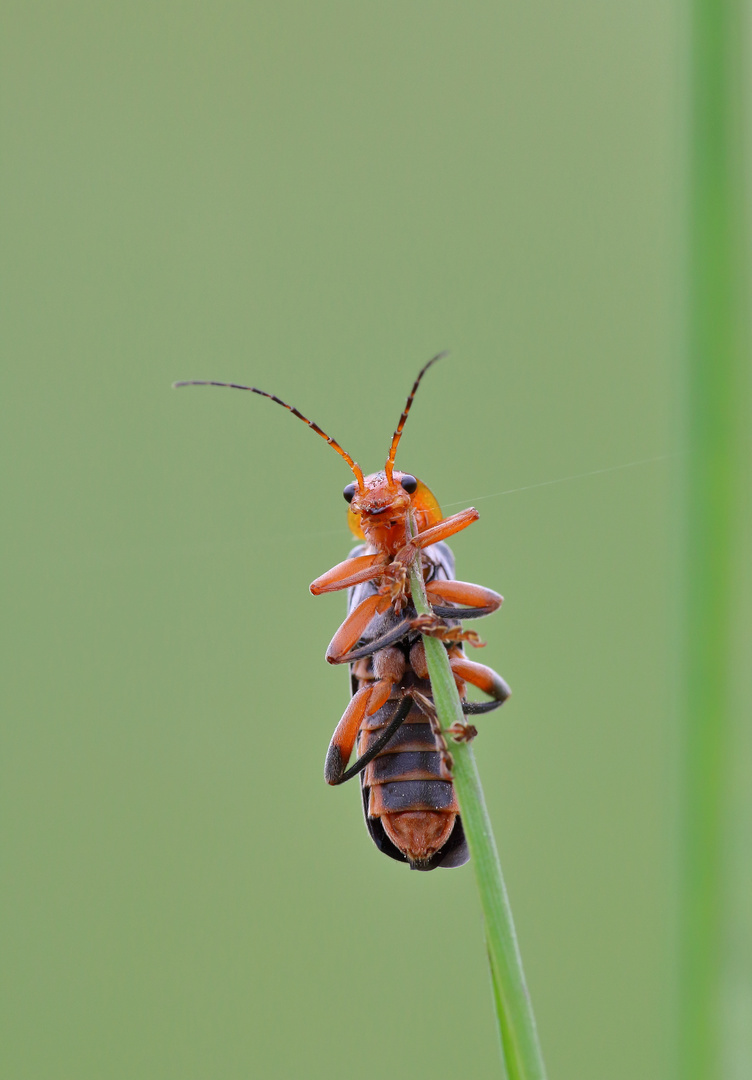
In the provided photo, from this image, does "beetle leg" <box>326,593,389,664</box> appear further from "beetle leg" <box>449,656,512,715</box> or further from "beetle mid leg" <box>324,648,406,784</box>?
"beetle leg" <box>449,656,512,715</box>

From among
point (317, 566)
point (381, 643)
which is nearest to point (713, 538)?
point (381, 643)

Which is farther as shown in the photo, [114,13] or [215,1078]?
[114,13]

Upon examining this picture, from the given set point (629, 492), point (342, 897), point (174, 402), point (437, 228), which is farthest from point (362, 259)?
point (342, 897)

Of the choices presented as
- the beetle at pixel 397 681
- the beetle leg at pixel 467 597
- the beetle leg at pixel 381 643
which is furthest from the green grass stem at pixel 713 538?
the beetle leg at pixel 467 597

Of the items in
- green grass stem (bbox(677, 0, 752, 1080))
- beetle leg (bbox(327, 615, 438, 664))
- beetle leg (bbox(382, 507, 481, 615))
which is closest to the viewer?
green grass stem (bbox(677, 0, 752, 1080))

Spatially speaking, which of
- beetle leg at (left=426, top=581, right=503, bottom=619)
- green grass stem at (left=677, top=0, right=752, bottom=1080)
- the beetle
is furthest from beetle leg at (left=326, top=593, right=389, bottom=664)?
green grass stem at (left=677, top=0, right=752, bottom=1080)

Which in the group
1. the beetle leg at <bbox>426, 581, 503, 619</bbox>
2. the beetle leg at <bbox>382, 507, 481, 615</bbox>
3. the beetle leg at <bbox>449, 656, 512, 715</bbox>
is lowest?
the beetle leg at <bbox>449, 656, 512, 715</bbox>

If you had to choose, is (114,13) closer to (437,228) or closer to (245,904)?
(437,228)
